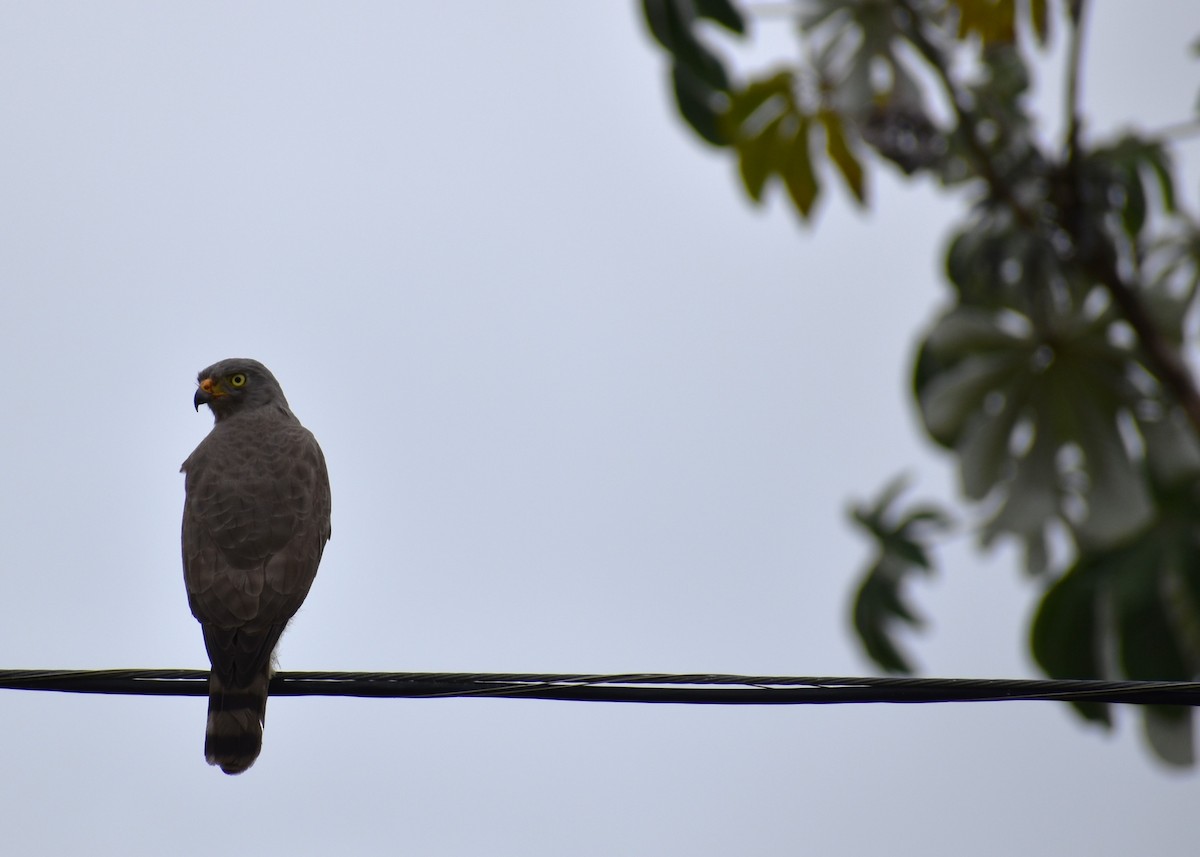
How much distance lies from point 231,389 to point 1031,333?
14.4 ft

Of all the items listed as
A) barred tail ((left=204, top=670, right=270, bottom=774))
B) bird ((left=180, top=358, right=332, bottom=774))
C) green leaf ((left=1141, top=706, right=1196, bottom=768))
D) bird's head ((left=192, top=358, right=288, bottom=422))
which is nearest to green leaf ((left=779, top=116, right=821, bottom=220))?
bird ((left=180, top=358, right=332, bottom=774))

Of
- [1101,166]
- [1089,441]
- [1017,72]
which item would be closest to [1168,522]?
[1089,441]

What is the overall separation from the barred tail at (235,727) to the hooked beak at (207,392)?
102 inches

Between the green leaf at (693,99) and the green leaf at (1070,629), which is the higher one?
the green leaf at (693,99)

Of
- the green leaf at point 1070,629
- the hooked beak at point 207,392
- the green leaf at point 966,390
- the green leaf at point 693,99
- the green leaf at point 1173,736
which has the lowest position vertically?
the green leaf at point 1173,736

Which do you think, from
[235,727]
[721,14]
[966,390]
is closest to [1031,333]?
[966,390]

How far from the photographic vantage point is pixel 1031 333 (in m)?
7.07

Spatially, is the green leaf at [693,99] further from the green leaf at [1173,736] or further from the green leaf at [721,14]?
the green leaf at [1173,736]

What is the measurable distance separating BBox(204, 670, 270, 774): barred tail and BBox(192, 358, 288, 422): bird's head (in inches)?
98.3

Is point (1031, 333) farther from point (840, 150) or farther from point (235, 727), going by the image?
point (235, 727)

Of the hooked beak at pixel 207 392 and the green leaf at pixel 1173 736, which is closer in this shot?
the green leaf at pixel 1173 736

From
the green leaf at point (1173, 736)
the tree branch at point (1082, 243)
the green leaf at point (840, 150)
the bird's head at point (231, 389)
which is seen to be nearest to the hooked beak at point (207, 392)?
the bird's head at point (231, 389)

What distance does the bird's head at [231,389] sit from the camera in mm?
8398

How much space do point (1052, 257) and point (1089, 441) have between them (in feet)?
3.07
